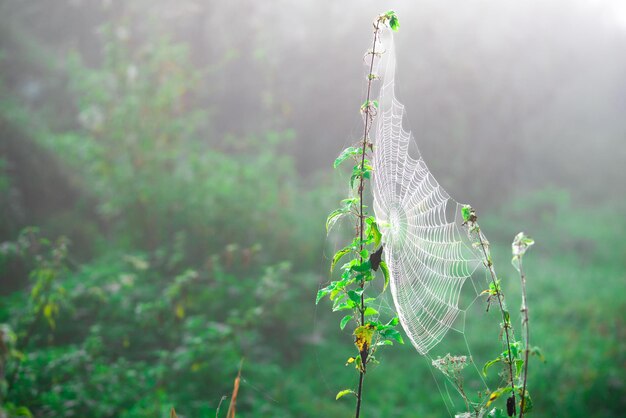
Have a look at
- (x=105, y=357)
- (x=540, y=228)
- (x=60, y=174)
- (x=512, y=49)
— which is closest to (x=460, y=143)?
(x=540, y=228)

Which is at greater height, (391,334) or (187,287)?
(187,287)

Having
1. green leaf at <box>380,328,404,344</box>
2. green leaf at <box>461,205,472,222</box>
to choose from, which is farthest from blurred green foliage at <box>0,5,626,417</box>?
green leaf at <box>461,205,472,222</box>

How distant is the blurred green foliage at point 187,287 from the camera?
181 inches

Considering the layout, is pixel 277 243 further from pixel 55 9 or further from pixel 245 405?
pixel 55 9

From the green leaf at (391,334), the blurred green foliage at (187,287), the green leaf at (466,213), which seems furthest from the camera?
the blurred green foliage at (187,287)

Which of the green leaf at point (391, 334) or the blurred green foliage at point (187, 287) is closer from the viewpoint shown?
the green leaf at point (391, 334)

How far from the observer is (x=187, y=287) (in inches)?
209

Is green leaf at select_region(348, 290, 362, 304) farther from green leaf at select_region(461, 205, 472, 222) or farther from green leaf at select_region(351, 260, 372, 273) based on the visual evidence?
green leaf at select_region(461, 205, 472, 222)

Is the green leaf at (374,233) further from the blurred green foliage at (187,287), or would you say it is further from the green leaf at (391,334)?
the blurred green foliage at (187,287)

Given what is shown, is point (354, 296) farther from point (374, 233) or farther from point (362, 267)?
point (374, 233)

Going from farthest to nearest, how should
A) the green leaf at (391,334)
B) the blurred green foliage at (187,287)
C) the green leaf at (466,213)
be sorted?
the blurred green foliage at (187,287) → the green leaf at (391,334) → the green leaf at (466,213)

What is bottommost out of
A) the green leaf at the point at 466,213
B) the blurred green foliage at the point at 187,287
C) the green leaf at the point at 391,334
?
the green leaf at the point at 391,334

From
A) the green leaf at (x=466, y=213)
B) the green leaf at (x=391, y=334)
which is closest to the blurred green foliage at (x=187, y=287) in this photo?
the green leaf at (x=391, y=334)

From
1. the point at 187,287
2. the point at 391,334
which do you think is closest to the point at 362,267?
the point at 391,334
